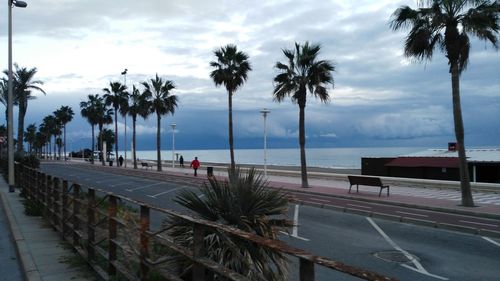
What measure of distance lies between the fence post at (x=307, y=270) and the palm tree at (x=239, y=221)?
6.16 ft

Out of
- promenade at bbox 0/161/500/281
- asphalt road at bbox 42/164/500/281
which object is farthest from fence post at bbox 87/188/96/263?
asphalt road at bbox 42/164/500/281

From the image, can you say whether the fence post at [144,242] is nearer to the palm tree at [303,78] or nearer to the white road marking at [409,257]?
the white road marking at [409,257]

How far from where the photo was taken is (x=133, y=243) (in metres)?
5.61

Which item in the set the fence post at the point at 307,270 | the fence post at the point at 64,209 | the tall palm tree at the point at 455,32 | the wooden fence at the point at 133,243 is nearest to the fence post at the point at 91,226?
the wooden fence at the point at 133,243

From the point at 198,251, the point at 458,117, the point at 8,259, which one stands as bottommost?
the point at 8,259

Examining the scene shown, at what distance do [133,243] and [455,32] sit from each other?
16702 mm

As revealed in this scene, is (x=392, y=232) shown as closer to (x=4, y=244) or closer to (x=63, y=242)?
(x=63, y=242)

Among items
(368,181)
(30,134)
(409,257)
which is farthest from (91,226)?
(30,134)

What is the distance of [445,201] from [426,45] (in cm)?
628

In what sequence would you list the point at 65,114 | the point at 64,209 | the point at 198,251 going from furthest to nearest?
the point at 65,114
the point at 64,209
the point at 198,251

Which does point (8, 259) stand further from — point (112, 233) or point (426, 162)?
point (426, 162)

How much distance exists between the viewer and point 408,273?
27.5ft

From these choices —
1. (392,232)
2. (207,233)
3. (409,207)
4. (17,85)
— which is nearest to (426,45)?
(409,207)

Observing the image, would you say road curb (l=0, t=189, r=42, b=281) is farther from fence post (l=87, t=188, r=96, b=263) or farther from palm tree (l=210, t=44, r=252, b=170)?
palm tree (l=210, t=44, r=252, b=170)
